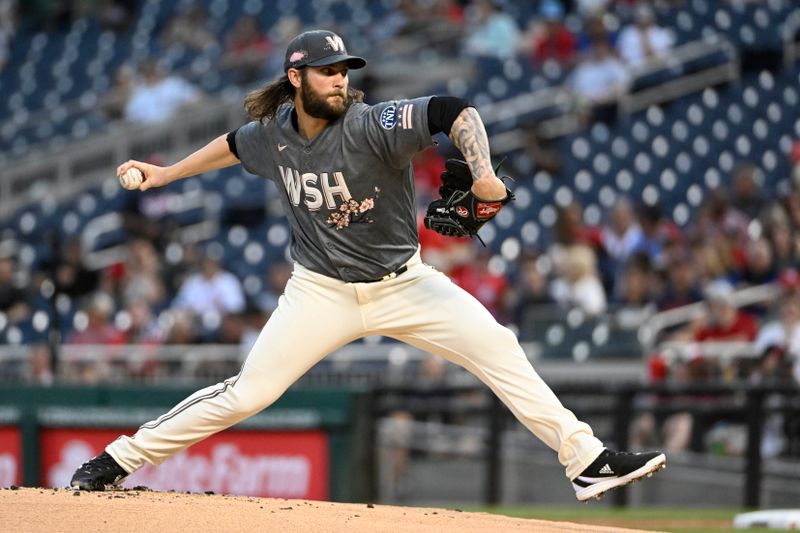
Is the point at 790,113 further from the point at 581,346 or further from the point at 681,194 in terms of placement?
the point at 581,346

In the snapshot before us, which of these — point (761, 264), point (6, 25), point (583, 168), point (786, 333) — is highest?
point (6, 25)

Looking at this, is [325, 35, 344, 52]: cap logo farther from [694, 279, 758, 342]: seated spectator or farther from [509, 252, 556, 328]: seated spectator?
[509, 252, 556, 328]: seated spectator

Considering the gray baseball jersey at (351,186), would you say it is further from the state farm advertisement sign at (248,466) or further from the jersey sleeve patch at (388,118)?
the state farm advertisement sign at (248,466)

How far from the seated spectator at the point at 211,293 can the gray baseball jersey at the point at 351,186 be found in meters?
6.89

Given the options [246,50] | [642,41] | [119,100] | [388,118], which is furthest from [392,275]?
[119,100]

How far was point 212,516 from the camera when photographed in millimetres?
5305

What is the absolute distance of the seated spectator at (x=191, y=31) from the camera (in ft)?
61.5

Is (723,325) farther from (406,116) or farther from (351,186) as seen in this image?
(406,116)

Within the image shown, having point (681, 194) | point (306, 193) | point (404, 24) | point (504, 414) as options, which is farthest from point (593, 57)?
point (306, 193)

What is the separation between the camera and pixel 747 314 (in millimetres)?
11328

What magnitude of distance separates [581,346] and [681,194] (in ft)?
9.31

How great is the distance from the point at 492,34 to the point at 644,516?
7836mm

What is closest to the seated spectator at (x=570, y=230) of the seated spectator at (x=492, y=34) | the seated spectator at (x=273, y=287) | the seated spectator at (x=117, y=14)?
the seated spectator at (x=273, y=287)

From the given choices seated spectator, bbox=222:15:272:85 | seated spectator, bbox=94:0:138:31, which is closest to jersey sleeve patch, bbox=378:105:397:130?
seated spectator, bbox=222:15:272:85
